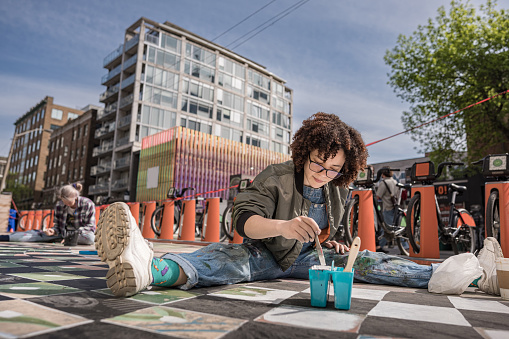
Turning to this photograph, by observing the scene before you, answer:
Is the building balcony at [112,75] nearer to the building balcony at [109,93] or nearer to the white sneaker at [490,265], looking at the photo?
the building balcony at [109,93]

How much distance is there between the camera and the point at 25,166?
60031 mm

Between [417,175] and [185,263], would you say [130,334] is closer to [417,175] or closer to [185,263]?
[185,263]

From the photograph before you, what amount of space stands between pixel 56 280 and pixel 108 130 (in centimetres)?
4124

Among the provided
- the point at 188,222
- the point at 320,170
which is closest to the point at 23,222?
the point at 188,222

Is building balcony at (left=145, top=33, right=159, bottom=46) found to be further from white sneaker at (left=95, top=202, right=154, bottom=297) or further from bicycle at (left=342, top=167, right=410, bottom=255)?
white sneaker at (left=95, top=202, right=154, bottom=297)

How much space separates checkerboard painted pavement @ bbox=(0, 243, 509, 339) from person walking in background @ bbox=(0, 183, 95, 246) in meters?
3.89

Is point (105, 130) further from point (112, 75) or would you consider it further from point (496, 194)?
point (496, 194)

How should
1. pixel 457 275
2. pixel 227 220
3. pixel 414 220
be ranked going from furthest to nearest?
1. pixel 227 220
2. pixel 414 220
3. pixel 457 275

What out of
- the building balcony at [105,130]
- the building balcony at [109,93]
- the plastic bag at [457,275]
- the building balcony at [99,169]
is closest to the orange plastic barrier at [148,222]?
the plastic bag at [457,275]

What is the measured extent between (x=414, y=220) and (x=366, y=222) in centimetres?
67

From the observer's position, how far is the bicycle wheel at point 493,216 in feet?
14.3

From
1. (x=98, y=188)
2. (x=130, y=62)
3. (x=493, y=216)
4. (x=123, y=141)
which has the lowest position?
(x=493, y=216)

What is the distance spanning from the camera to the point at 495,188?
448 centimetres

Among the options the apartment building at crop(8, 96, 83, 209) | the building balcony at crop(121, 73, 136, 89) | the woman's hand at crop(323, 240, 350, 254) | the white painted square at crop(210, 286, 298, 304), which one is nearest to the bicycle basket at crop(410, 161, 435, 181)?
the woman's hand at crop(323, 240, 350, 254)
